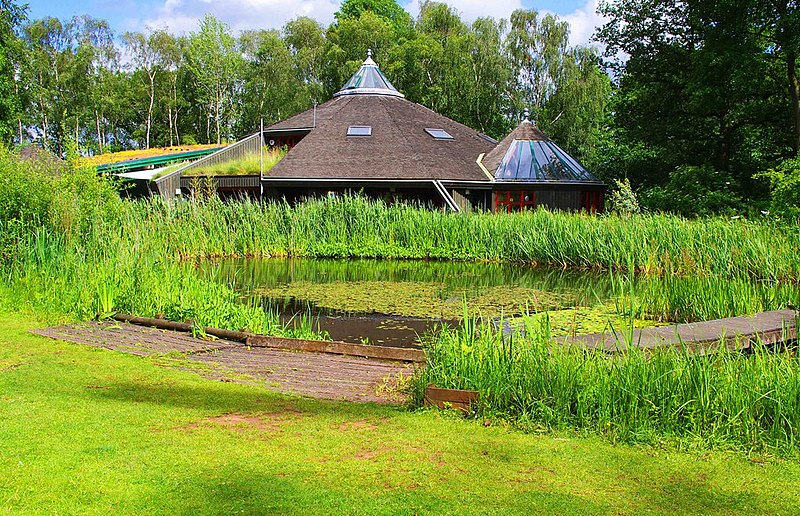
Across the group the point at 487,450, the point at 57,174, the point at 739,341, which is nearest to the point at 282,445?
the point at 487,450

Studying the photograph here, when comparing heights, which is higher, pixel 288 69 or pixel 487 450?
pixel 288 69

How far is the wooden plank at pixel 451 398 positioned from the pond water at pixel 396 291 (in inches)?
133

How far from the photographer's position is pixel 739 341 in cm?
635

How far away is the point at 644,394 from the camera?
4.61 m

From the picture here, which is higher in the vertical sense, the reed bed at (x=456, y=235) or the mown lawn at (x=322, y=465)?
the reed bed at (x=456, y=235)

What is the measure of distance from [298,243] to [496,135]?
2799 cm

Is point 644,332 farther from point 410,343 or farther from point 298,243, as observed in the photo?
point 298,243

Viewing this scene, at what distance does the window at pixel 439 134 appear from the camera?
99.3 feet

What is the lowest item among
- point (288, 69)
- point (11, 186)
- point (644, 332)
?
point (644, 332)

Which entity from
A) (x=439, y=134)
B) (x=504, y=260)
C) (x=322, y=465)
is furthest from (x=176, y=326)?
(x=439, y=134)

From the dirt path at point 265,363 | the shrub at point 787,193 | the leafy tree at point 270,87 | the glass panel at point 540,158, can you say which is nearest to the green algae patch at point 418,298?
the dirt path at point 265,363

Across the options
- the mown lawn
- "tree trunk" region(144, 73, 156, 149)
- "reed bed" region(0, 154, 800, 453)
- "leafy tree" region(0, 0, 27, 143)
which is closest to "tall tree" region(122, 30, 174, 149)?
"tree trunk" region(144, 73, 156, 149)

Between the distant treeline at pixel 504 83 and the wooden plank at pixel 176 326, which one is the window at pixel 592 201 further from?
the wooden plank at pixel 176 326

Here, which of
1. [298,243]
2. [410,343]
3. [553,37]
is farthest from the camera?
[553,37]
